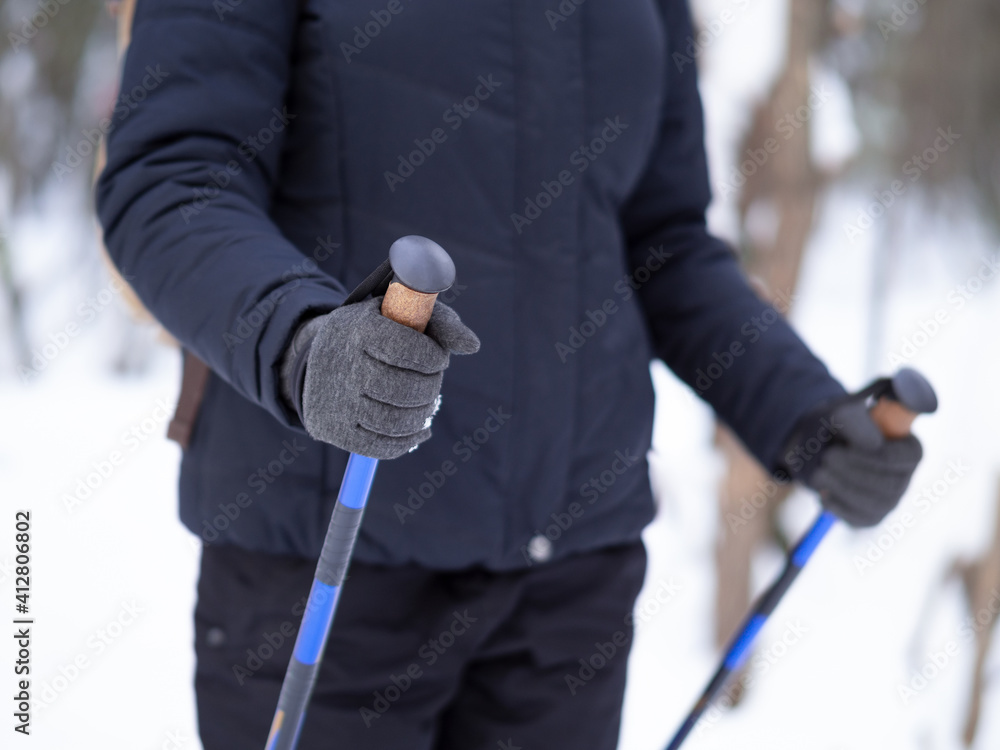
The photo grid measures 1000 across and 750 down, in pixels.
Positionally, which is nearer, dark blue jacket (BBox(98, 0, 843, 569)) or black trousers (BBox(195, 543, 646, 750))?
dark blue jacket (BBox(98, 0, 843, 569))

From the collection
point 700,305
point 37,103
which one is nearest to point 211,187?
point 700,305

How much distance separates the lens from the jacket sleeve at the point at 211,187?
26.4 inches

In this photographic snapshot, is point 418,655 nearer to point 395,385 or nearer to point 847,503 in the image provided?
point 395,385

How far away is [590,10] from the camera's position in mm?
923

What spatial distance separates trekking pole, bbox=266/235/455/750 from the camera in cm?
58

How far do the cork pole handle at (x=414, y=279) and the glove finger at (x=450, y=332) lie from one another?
2 centimetres

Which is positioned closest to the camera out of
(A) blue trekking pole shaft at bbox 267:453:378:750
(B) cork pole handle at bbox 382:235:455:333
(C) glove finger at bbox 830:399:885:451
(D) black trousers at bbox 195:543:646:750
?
(B) cork pole handle at bbox 382:235:455:333

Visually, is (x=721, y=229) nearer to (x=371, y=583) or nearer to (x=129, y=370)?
(x=371, y=583)

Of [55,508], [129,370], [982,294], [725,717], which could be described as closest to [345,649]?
[725,717]

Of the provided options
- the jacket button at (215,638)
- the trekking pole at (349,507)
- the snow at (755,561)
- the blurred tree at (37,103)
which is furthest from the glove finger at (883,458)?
the blurred tree at (37,103)

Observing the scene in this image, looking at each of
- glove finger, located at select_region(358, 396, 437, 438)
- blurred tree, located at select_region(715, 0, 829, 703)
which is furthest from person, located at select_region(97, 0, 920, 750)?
blurred tree, located at select_region(715, 0, 829, 703)

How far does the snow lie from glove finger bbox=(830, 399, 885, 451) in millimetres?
1183

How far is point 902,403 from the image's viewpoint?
0.94m

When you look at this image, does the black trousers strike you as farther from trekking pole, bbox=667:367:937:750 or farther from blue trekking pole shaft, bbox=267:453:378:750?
trekking pole, bbox=667:367:937:750
